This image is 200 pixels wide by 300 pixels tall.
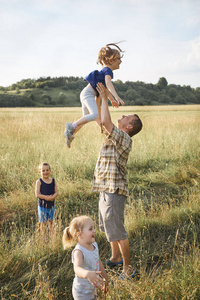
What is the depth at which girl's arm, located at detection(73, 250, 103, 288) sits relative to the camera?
190 centimetres

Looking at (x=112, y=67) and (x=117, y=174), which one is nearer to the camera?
(x=117, y=174)

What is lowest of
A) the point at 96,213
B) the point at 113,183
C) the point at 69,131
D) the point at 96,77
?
the point at 96,213

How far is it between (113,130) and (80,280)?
137cm

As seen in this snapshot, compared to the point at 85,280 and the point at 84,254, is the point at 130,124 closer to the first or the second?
the point at 84,254

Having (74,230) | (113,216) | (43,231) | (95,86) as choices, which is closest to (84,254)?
(74,230)

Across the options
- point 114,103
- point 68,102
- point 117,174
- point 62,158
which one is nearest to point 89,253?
point 117,174

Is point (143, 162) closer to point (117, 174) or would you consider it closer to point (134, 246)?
point (134, 246)

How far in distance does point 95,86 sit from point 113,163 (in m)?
1.39

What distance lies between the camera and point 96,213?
5.02 meters

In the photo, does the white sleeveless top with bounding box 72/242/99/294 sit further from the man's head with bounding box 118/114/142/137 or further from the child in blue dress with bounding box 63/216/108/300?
the man's head with bounding box 118/114/142/137

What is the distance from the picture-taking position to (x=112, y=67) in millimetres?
3650

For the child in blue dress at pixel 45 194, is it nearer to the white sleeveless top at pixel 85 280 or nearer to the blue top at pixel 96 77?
the blue top at pixel 96 77

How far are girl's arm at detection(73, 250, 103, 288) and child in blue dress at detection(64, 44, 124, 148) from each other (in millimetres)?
1802

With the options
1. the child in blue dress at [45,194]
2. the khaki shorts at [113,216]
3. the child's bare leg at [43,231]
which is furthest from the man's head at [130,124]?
the child's bare leg at [43,231]
